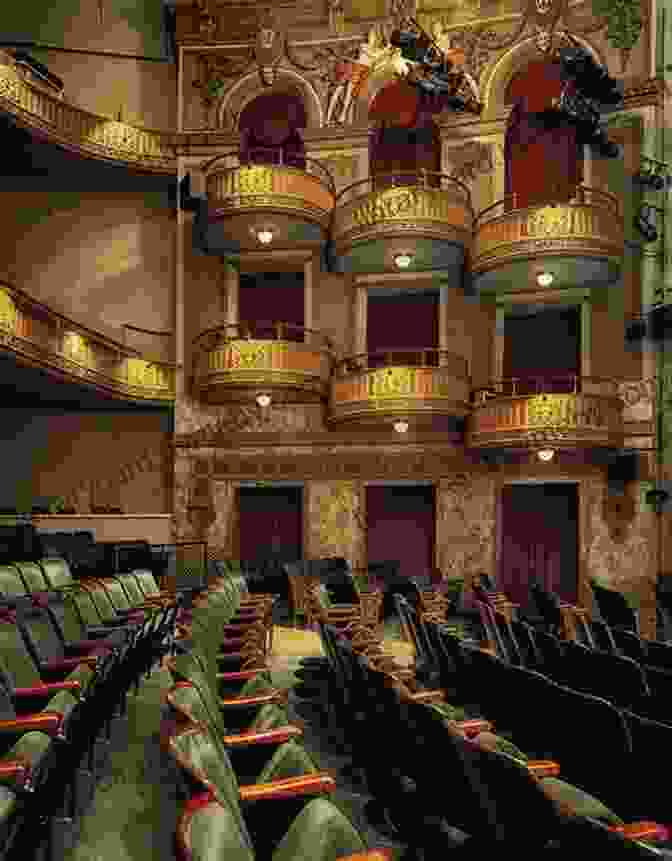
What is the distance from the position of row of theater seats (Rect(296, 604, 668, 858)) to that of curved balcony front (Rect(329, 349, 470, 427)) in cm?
586

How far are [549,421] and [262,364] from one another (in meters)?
3.50

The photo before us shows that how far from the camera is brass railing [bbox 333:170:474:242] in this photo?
30.8ft

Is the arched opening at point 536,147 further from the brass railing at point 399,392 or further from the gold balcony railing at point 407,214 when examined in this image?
the brass railing at point 399,392

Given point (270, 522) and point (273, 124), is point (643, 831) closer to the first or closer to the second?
point (270, 522)

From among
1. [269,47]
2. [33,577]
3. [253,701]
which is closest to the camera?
[253,701]

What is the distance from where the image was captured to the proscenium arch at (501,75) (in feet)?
33.9

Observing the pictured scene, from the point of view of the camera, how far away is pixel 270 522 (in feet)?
34.9

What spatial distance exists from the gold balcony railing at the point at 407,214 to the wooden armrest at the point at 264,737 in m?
7.90

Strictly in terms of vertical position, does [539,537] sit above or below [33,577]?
below

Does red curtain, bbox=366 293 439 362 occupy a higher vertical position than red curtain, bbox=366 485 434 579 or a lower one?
higher

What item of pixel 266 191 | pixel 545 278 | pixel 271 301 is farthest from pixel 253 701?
pixel 271 301

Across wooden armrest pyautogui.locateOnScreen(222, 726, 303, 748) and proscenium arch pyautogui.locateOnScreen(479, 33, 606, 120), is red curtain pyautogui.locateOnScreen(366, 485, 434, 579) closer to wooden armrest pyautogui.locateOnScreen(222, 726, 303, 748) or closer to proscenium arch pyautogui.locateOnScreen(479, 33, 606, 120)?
proscenium arch pyautogui.locateOnScreen(479, 33, 606, 120)

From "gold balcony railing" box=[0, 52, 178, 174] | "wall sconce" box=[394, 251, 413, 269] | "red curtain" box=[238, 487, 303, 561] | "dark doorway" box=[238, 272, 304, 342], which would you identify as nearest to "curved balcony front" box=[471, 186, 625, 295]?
"wall sconce" box=[394, 251, 413, 269]

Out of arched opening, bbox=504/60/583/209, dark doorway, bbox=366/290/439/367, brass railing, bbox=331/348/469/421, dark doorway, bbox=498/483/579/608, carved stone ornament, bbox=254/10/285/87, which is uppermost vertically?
carved stone ornament, bbox=254/10/285/87
